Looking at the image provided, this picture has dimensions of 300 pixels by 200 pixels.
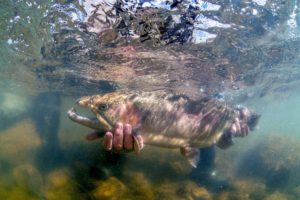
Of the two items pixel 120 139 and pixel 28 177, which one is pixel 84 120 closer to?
pixel 120 139

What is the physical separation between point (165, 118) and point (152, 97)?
76cm

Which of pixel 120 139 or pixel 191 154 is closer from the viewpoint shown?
pixel 120 139

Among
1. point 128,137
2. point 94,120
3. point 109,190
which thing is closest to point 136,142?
point 128,137

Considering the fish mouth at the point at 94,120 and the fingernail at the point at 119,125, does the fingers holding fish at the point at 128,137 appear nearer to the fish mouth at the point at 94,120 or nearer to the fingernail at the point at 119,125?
the fingernail at the point at 119,125

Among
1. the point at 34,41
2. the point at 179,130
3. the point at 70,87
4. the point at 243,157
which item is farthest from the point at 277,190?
the point at 70,87

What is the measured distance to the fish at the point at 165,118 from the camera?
6023mm

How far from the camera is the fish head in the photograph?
5.97 m

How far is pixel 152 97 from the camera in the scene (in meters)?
7.47

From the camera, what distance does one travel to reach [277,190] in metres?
14.1

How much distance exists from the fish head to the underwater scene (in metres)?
0.02

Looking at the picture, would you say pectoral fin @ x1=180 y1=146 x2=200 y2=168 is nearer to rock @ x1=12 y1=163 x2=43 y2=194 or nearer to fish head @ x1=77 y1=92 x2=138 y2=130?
fish head @ x1=77 y1=92 x2=138 y2=130

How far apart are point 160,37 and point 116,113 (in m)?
5.63

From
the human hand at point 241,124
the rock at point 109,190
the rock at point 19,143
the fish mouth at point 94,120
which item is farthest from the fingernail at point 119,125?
the rock at point 19,143

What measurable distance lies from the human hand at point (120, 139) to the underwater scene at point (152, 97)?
0.07 feet
